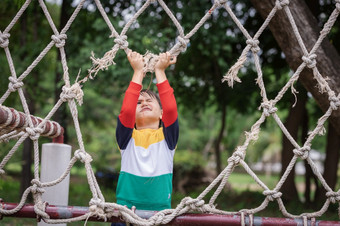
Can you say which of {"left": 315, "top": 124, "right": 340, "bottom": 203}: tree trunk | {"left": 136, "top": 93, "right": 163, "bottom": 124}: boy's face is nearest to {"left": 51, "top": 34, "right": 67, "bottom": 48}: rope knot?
{"left": 136, "top": 93, "right": 163, "bottom": 124}: boy's face

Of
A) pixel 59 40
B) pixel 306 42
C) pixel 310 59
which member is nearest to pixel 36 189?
pixel 59 40

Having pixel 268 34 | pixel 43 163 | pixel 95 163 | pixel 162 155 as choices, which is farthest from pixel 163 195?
pixel 95 163

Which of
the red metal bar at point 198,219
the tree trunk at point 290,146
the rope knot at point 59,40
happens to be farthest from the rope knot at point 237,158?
the tree trunk at point 290,146

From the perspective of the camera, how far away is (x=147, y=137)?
1.87 meters

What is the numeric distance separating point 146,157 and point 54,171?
696mm

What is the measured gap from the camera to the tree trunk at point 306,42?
2418mm

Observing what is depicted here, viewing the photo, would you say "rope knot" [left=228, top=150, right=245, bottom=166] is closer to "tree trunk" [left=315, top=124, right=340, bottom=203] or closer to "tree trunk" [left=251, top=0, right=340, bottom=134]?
"tree trunk" [left=251, top=0, right=340, bottom=134]

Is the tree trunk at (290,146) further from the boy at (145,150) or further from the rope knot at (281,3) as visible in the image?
the boy at (145,150)

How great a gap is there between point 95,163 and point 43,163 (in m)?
9.17

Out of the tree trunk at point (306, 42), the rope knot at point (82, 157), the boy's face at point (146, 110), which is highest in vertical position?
the tree trunk at point (306, 42)

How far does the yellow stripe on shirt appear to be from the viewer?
1852 mm

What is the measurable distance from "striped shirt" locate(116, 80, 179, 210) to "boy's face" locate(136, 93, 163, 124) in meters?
0.11

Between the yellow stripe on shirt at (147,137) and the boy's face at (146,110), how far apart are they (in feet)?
0.23

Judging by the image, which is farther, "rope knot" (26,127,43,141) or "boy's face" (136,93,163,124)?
"boy's face" (136,93,163,124)
